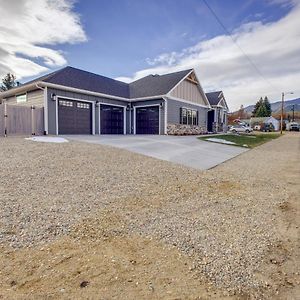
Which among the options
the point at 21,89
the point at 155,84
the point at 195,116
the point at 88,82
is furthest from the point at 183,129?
the point at 21,89

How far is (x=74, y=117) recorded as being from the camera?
15945 millimetres

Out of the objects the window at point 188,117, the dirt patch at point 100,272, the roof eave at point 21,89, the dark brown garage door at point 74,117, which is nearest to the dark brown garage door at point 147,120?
the window at point 188,117

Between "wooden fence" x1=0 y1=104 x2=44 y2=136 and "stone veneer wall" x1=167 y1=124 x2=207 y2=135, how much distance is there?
994 cm

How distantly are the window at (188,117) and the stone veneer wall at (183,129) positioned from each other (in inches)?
16.3

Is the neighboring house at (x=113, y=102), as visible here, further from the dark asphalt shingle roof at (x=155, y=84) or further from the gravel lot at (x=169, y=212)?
the gravel lot at (x=169, y=212)

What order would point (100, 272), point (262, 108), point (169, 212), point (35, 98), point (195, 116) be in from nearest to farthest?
point (100, 272) → point (169, 212) → point (35, 98) → point (195, 116) → point (262, 108)

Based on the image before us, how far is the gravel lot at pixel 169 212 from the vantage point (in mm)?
2658

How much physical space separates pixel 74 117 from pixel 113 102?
4038 millimetres

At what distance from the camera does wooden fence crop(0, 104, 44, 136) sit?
42.2ft

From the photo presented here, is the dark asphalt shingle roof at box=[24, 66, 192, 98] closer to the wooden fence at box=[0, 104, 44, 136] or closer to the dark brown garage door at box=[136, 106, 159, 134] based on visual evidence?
the dark brown garage door at box=[136, 106, 159, 134]

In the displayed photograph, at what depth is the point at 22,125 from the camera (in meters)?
13.6

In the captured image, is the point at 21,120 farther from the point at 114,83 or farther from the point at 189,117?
the point at 189,117

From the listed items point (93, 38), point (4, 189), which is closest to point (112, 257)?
point (4, 189)

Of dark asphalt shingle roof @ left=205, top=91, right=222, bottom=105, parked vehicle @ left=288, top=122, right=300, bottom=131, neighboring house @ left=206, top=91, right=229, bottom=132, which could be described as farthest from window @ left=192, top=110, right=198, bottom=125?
parked vehicle @ left=288, top=122, right=300, bottom=131
